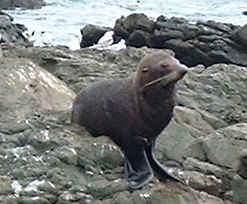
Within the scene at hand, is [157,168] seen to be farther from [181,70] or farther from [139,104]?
[181,70]

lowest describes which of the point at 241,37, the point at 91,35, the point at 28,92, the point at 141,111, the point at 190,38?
the point at 91,35

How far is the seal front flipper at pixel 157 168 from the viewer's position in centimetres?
480

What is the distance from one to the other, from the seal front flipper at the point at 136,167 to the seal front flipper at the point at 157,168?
8cm

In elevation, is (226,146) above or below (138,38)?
above

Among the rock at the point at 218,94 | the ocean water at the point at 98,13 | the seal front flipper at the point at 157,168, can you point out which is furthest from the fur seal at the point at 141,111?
the ocean water at the point at 98,13

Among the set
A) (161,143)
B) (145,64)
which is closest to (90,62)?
(161,143)

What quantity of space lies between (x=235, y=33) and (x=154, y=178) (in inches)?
468

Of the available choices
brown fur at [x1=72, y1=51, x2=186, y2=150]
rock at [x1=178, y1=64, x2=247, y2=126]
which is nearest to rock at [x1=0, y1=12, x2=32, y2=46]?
rock at [x1=178, y1=64, x2=247, y2=126]

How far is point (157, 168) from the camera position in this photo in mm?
4863

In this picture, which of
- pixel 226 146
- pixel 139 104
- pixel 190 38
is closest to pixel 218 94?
pixel 226 146

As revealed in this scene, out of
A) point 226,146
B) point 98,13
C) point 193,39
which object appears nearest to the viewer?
point 226,146

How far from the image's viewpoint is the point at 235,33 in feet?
53.1

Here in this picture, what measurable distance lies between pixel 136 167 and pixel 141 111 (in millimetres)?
411

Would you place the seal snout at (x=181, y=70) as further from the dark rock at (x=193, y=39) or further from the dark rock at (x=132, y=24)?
the dark rock at (x=132, y=24)
